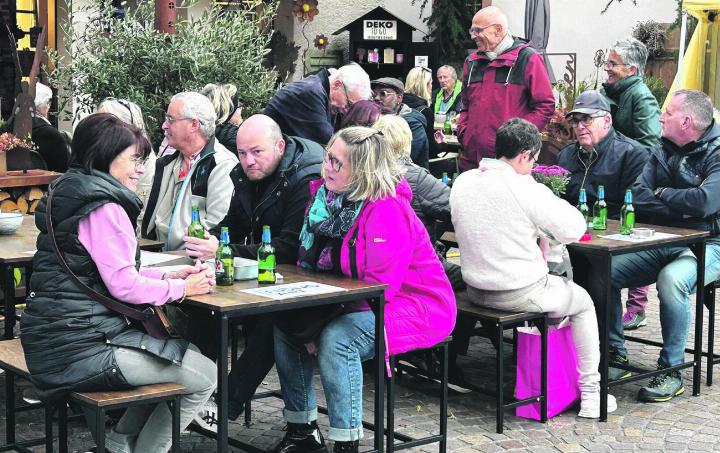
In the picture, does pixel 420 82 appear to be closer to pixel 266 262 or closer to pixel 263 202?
pixel 263 202

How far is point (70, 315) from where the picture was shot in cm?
419

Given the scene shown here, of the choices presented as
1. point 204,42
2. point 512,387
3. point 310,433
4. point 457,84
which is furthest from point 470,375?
point 457,84

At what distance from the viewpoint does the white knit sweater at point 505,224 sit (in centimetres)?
557

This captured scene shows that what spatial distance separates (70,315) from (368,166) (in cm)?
145

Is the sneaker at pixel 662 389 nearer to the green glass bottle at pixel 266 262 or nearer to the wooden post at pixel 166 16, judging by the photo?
the green glass bottle at pixel 266 262

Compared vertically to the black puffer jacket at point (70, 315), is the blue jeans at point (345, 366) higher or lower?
lower

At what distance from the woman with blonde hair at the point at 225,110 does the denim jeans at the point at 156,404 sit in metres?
2.66

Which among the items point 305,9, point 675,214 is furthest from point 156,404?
point 305,9

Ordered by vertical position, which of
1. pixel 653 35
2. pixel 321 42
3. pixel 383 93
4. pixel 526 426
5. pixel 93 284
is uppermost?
pixel 653 35

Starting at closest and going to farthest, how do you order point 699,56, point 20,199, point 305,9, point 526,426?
point 526,426 → point 20,199 → point 699,56 → point 305,9

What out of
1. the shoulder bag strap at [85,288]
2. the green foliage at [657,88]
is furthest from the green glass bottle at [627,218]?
the green foliage at [657,88]

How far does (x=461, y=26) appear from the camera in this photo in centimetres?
1748

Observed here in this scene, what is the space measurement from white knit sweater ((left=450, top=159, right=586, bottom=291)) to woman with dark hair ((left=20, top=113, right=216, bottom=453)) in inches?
72.5

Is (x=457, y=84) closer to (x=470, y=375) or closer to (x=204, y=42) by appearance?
(x=204, y=42)
